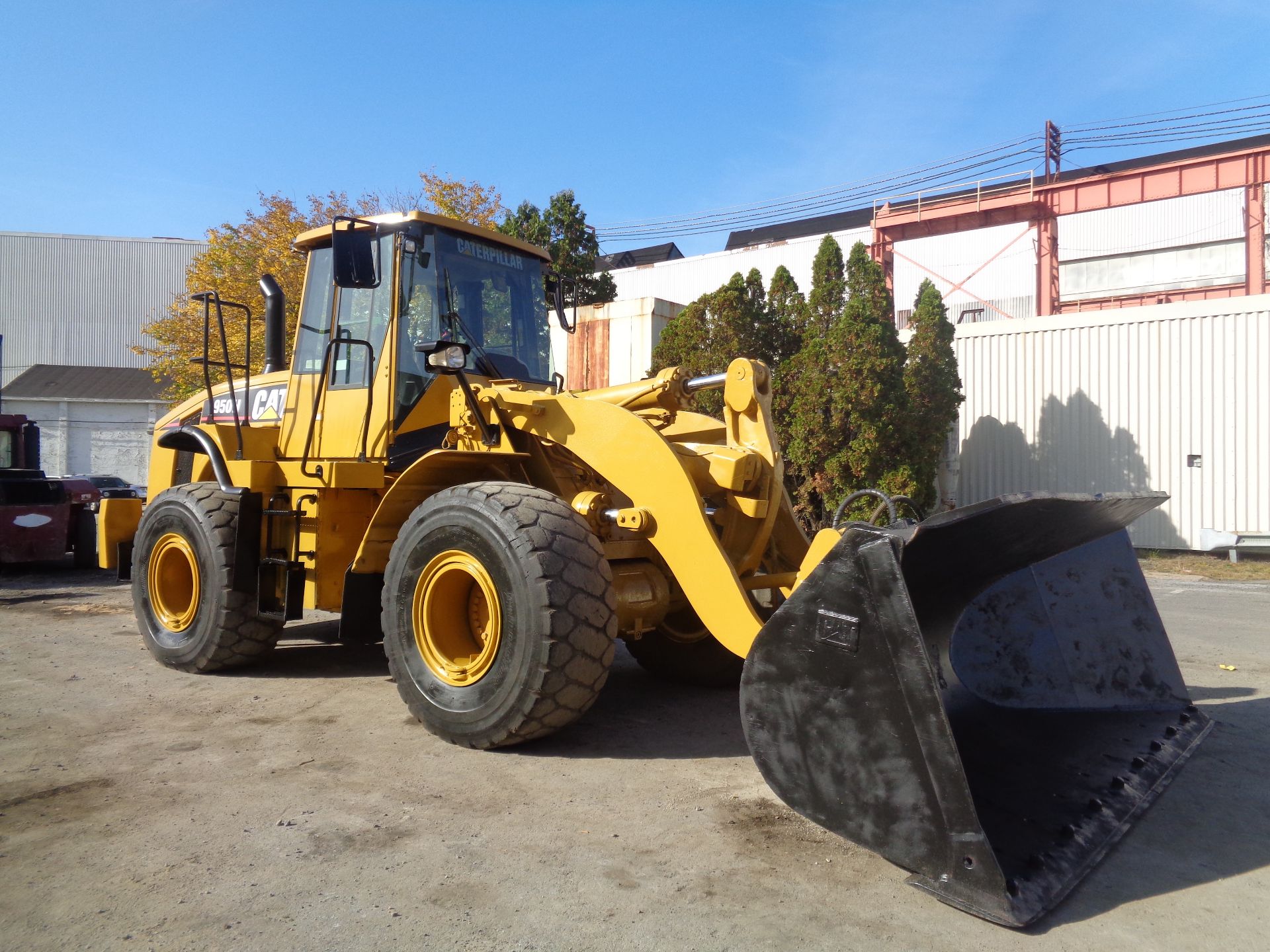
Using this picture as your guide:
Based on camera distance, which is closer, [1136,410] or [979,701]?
[979,701]

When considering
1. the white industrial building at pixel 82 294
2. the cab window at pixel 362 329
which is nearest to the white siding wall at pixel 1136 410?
the cab window at pixel 362 329

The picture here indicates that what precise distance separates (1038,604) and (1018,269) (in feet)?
119

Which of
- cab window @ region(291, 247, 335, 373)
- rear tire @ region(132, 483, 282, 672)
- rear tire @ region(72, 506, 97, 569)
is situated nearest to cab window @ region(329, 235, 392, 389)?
cab window @ region(291, 247, 335, 373)

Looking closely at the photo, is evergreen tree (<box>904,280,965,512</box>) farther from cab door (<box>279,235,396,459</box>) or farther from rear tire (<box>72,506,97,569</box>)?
rear tire (<box>72,506,97,569</box>)

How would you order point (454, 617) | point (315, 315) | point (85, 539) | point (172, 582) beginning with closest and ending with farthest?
point (454, 617) < point (315, 315) < point (172, 582) < point (85, 539)

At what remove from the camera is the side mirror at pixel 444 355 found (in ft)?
17.2

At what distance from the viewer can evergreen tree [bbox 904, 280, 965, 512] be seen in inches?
568

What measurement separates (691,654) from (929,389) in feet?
34.0

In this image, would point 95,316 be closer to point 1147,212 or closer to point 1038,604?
point 1147,212

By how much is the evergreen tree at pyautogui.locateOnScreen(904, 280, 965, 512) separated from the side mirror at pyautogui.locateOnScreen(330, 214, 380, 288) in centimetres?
1048

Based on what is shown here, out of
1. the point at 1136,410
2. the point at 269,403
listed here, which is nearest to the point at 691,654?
the point at 269,403

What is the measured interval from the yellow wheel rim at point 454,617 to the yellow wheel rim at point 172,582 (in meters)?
2.49

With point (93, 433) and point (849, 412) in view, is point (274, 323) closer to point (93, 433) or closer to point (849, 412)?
point (849, 412)

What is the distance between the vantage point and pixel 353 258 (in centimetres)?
526
